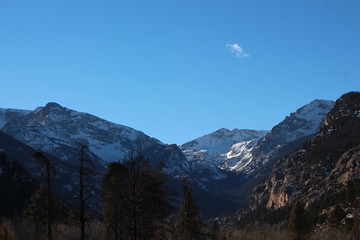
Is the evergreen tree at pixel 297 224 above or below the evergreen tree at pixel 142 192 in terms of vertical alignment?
below

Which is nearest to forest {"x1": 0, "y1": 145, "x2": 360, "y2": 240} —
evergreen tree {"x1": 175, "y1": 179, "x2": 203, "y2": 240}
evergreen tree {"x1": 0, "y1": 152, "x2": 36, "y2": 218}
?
evergreen tree {"x1": 175, "y1": 179, "x2": 203, "y2": 240}

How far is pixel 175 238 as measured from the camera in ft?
251

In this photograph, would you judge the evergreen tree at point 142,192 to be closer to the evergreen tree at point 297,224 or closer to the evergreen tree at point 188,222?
the evergreen tree at point 188,222

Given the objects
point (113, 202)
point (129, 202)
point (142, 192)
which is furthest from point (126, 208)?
point (113, 202)

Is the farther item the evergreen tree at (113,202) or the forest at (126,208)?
the evergreen tree at (113,202)

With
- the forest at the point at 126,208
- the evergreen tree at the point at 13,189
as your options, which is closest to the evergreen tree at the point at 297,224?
the forest at the point at 126,208

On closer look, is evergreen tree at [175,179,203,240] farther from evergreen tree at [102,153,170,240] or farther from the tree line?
evergreen tree at [102,153,170,240]

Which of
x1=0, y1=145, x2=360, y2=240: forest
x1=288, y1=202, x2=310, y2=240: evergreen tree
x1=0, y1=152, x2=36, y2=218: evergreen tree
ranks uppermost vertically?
x1=0, y1=152, x2=36, y2=218: evergreen tree

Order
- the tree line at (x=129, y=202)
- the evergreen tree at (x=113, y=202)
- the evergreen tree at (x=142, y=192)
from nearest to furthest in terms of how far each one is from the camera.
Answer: the evergreen tree at (x=142, y=192), the tree line at (x=129, y=202), the evergreen tree at (x=113, y=202)

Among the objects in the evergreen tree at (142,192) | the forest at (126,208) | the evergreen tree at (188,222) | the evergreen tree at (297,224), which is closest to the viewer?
the evergreen tree at (142,192)

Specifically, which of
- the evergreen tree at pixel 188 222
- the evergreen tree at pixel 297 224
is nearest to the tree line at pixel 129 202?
the evergreen tree at pixel 188 222

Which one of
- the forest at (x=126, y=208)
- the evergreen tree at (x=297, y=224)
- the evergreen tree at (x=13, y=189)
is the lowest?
the evergreen tree at (x=297, y=224)

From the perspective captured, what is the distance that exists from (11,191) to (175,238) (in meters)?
66.5

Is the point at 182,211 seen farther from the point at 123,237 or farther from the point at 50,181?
the point at 50,181
